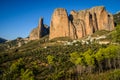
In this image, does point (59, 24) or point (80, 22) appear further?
point (59, 24)

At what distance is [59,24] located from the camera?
586 ft

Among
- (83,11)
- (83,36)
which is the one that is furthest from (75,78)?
(83,11)

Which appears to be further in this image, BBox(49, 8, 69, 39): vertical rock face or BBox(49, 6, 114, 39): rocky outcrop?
BBox(49, 8, 69, 39): vertical rock face

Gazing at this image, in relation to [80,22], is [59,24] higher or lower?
higher

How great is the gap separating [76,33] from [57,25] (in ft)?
67.0

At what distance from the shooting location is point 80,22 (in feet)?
553

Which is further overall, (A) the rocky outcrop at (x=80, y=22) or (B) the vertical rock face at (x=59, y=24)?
(B) the vertical rock face at (x=59, y=24)

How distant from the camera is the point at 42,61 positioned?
9038 centimetres

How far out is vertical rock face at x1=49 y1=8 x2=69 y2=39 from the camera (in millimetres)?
174875

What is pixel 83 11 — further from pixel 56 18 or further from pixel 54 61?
pixel 54 61

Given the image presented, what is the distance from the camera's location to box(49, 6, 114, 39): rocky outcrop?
6478 inches

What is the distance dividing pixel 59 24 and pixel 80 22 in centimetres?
1944

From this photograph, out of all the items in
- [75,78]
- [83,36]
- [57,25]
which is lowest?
[75,78]

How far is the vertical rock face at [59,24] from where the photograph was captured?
574 feet
